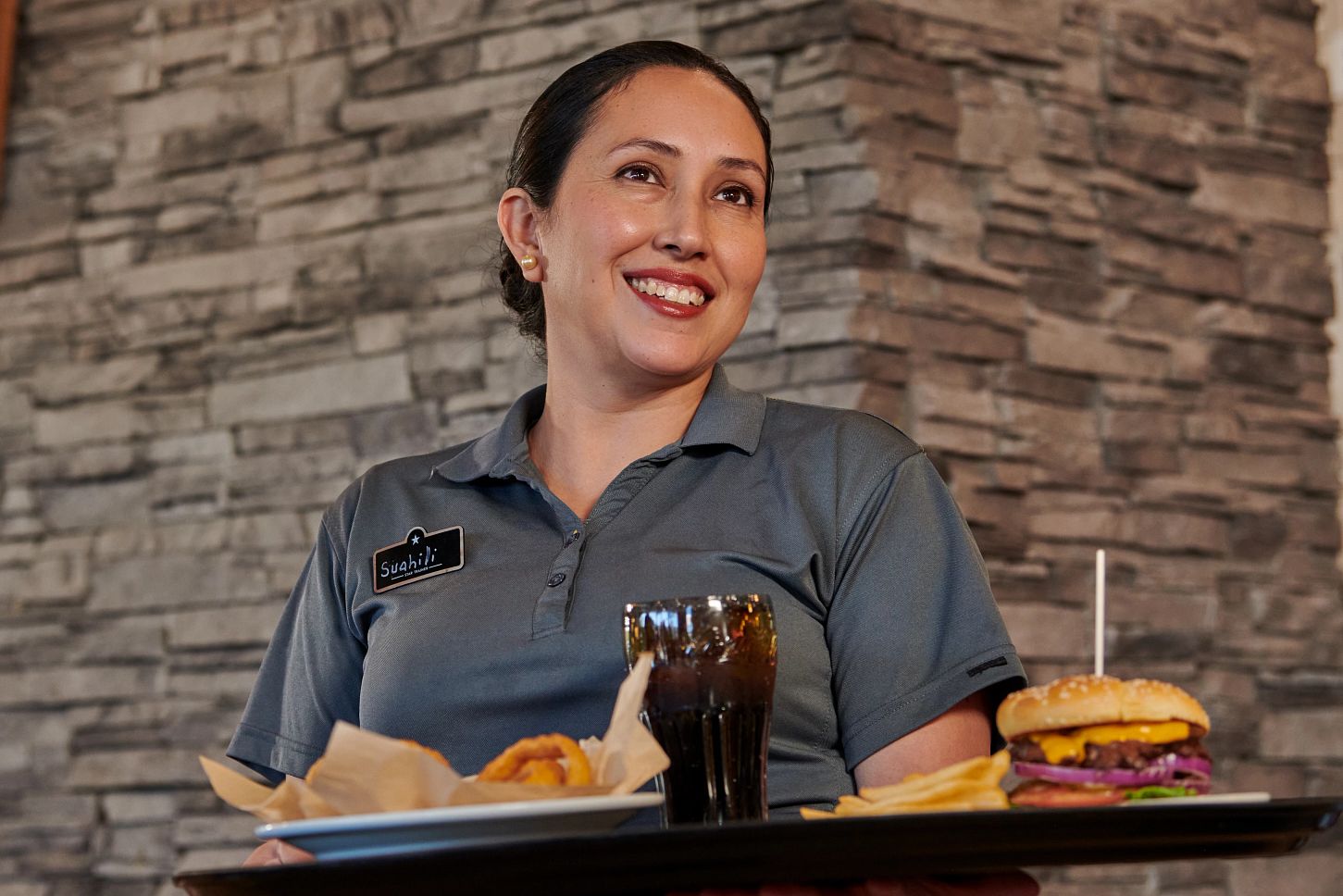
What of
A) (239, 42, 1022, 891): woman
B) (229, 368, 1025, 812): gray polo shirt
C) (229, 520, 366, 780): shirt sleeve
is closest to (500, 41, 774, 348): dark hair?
(239, 42, 1022, 891): woman

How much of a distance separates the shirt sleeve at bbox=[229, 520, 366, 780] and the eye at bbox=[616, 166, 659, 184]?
0.48 m

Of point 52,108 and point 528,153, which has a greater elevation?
point 52,108

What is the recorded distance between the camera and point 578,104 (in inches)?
70.6

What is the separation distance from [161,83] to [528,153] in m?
1.81

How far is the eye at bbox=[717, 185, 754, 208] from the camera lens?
1.70 metres

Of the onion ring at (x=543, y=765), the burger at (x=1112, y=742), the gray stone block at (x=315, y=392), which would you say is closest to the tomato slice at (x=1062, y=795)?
the burger at (x=1112, y=742)

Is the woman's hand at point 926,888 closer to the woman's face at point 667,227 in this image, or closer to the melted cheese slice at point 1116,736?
the melted cheese slice at point 1116,736

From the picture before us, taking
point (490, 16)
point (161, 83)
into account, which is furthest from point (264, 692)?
point (161, 83)

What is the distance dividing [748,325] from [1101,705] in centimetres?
165

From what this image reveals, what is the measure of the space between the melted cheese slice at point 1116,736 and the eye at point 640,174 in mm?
752

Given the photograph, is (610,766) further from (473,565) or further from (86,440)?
(86,440)

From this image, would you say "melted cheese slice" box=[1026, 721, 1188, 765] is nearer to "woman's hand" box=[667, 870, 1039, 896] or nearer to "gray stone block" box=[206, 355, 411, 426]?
"woman's hand" box=[667, 870, 1039, 896]

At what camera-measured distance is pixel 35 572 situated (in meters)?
3.41

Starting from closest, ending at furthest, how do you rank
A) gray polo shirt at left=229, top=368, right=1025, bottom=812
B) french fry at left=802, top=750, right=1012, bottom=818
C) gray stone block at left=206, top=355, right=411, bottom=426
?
french fry at left=802, top=750, right=1012, bottom=818
gray polo shirt at left=229, top=368, right=1025, bottom=812
gray stone block at left=206, top=355, right=411, bottom=426
